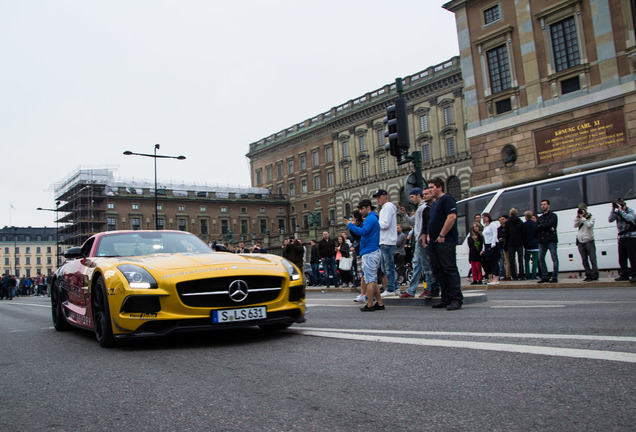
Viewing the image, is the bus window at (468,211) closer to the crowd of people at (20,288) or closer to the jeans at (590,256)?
the jeans at (590,256)

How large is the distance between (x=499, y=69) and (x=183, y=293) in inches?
908

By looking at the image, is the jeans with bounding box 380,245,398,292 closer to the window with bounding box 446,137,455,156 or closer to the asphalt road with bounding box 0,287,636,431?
the asphalt road with bounding box 0,287,636,431

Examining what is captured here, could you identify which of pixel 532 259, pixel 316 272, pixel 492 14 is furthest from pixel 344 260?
pixel 492 14

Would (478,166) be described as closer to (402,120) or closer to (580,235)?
(580,235)

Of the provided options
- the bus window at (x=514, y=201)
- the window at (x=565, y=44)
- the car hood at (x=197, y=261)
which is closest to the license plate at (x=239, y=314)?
the car hood at (x=197, y=261)

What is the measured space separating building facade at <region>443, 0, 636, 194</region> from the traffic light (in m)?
13.3

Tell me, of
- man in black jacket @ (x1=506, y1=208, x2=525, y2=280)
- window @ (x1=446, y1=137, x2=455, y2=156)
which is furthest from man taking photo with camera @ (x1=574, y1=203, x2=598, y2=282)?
window @ (x1=446, y1=137, x2=455, y2=156)

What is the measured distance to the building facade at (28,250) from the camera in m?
120

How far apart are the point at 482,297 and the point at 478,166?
57.5 feet

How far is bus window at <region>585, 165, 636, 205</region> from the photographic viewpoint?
14.5m

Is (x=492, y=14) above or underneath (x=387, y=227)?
above

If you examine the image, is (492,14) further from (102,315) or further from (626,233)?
(102,315)

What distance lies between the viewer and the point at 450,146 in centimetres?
5819

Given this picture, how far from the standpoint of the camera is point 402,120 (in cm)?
1063
